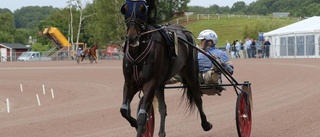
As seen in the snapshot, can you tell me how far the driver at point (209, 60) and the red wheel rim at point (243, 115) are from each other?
40cm

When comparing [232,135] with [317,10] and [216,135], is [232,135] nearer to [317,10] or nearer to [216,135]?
[216,135]

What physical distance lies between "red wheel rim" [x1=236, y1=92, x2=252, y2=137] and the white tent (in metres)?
27.5

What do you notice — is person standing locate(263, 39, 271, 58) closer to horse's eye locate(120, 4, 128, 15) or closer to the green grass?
the green grass

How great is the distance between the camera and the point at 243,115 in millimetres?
8406

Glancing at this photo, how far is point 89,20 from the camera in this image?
79188 mm

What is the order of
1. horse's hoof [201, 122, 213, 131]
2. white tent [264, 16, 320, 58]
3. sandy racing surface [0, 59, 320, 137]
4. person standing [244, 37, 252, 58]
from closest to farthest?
1. horse's hoof [201, 122, 213, 131]
2. sandy racing surface [0, 59, 320, 137]
3. white tent [264, 16, 320, 58]
4. person standing [244, 37, 252, 58]

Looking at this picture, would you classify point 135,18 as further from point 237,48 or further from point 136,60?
point 237,48

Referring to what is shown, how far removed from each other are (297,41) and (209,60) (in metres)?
28.6

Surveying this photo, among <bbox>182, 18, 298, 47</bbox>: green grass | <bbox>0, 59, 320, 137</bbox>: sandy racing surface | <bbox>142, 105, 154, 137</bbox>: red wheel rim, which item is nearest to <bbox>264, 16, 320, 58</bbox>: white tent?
<bbox>0, 59, 320, 137</bbox>: sandy racing surface

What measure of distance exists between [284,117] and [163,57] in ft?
12.5

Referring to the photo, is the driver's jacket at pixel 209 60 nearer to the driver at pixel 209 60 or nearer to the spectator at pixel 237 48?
the driver at pixel 209 60

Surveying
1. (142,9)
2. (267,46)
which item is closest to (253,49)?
(267,46)

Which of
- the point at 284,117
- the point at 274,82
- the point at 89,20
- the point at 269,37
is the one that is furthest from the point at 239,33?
the point at 284,117

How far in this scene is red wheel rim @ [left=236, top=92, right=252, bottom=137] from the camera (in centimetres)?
813
